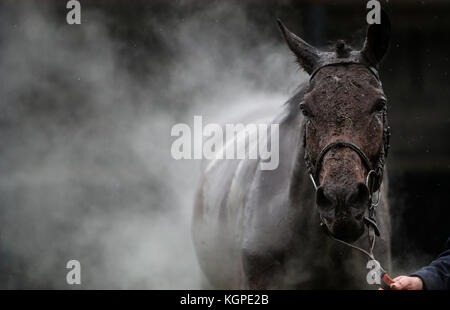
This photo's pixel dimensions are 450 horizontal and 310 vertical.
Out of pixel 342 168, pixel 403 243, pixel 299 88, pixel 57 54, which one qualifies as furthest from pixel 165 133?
pixel 342 168

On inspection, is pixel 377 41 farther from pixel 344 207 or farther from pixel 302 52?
pixel 344 207

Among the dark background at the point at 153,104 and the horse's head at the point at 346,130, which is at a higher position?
the dark background at the point at 153,104

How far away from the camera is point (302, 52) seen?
2.67m

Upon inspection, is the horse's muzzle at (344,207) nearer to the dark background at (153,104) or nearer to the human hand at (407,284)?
the human hand at (407,284)

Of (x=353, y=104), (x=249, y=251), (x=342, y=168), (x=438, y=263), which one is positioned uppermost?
(x=353, y=104)

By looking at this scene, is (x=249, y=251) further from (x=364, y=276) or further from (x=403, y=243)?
(x=403, y=243)

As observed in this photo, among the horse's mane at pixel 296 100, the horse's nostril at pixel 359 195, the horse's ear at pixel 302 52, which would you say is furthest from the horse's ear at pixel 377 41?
the horse's nostril at pixel 359 195

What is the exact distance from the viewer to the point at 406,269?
13.4 ft

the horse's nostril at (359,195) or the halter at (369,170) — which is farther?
the halter at (369,170)

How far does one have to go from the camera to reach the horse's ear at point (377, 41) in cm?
257

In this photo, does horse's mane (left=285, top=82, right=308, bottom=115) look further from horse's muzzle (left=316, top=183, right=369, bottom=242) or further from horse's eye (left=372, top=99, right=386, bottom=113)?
horse's muzzle (left=316, top=183, right=369, bottom=242)

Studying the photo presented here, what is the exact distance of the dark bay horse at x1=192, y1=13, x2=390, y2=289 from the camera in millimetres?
2238

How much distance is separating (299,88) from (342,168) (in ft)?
2.91

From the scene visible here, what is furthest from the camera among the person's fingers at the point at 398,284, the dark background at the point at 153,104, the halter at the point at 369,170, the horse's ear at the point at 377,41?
the dark background at the point at 153,104
